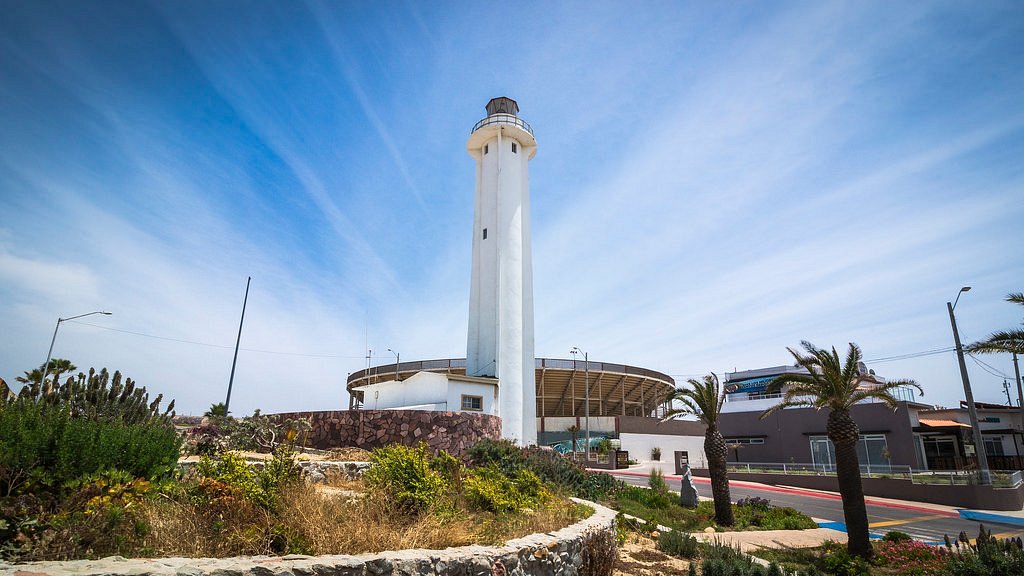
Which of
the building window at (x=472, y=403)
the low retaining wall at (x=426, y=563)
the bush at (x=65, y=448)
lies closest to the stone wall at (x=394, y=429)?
the building window at (x=472, y=403)

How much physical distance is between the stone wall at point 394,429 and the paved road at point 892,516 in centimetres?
1213

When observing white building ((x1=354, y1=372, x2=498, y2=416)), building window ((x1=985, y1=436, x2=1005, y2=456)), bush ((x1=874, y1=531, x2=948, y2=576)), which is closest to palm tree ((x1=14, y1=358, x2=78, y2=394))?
white building ((x1=354, y1=372, x2=498, y2=416))

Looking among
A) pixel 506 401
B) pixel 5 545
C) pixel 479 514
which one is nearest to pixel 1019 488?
pixel 506 401

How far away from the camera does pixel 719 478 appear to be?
57.4 ft

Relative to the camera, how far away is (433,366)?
5084 centimetres

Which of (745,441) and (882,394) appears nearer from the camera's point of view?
(882,394)

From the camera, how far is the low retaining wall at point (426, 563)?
4371 millimetres

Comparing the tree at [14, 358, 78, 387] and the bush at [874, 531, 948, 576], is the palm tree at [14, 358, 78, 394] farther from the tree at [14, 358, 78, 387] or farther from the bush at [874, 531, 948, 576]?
the bush at [874, 531, 948, 576]

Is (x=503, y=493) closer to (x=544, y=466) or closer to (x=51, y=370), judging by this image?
(x=544, y=466)

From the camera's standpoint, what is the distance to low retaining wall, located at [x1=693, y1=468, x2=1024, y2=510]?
23.5m

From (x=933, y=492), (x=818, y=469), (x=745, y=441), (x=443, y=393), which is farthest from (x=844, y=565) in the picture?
(x=745, y=441)

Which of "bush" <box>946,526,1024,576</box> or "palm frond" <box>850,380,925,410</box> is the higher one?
"palm frond" <box>850,380,925,410</box>

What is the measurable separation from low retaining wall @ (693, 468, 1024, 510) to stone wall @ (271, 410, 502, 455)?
20.4 metres

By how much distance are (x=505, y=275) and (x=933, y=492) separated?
23.0m
